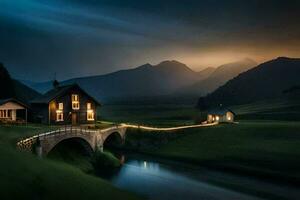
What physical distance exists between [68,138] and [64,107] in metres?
25.2

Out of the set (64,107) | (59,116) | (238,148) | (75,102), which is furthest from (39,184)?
(75,102)

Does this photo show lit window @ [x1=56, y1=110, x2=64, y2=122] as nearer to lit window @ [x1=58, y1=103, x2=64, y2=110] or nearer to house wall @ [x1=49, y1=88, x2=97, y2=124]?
house wall @ [x1=49, y1=88, x2=97, y2=124]

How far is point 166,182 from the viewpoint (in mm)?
49188

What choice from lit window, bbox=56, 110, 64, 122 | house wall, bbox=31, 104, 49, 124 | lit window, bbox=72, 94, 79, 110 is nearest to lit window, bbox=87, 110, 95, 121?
lit window, bbox=72, 94, 79, 110

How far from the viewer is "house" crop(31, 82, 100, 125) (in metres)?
78.2

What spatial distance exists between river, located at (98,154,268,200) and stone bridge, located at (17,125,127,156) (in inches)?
268

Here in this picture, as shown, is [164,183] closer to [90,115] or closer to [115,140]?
[115,140]

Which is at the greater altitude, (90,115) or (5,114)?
(5,114)

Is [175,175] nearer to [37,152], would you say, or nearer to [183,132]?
[37,152]

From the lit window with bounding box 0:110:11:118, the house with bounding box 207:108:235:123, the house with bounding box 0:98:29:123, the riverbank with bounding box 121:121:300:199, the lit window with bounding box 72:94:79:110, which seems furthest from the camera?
the house with bounding box 207:108:235:123

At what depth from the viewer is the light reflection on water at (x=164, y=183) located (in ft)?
140

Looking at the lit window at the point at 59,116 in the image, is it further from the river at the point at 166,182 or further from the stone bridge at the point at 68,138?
the river at the point at 166,182

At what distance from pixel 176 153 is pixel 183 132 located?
13.1 metres

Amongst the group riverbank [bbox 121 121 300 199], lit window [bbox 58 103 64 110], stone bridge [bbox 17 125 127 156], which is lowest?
riverbank [bbox 121 121 300 199]
